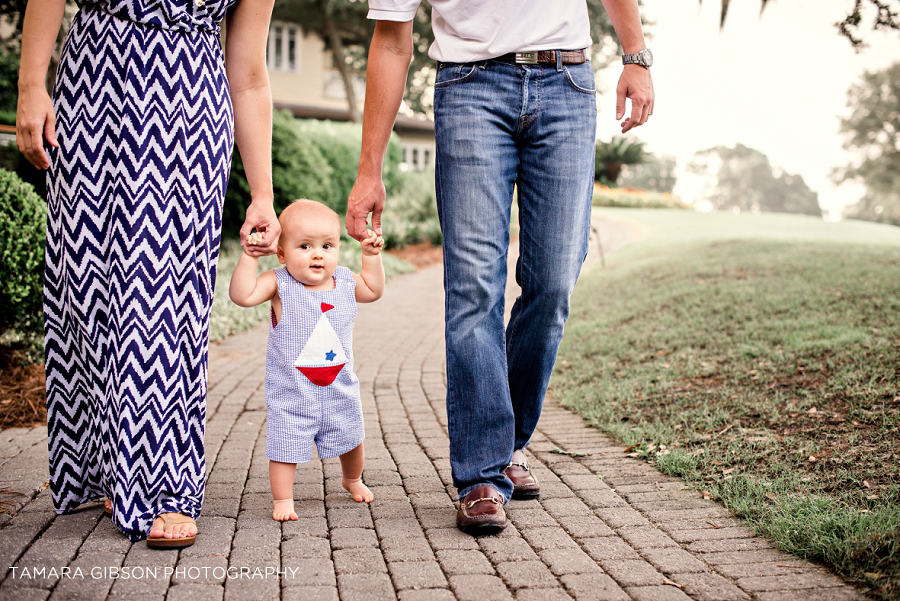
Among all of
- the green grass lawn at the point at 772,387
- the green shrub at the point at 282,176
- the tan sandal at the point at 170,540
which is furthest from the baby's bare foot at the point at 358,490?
the green shrub at the point at 282,176

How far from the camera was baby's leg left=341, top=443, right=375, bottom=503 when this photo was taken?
2.76 metres

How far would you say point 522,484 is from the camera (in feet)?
9.36

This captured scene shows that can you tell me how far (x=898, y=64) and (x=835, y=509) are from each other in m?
28.6

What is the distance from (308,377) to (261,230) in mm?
515

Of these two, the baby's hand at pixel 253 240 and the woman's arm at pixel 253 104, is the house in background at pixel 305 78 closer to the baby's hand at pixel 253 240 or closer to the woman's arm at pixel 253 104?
the woman's arm at pixel 253 104

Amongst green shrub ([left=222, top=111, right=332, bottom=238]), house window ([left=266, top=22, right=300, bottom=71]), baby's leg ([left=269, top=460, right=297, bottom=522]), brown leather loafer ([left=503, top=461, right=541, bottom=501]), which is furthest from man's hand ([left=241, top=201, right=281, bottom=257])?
house window ([left=266, top=22, right=300, bottom=71])

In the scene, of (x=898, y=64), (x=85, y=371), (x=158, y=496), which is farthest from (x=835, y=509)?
(x=898, y=64)

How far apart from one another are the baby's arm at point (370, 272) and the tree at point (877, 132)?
29068 millimetres

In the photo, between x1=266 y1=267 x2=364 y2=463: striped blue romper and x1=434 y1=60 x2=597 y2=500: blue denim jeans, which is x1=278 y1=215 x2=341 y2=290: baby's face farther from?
x1=434 y1=60 x2=597 y2=500: blue denim jeans

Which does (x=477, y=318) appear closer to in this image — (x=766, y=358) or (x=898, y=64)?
(x=766, y=358)

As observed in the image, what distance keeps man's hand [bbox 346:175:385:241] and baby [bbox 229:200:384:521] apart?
10cm

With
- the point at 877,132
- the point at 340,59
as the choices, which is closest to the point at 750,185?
the point at 877,132

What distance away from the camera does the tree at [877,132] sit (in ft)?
87.7

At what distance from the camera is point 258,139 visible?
2578mm
